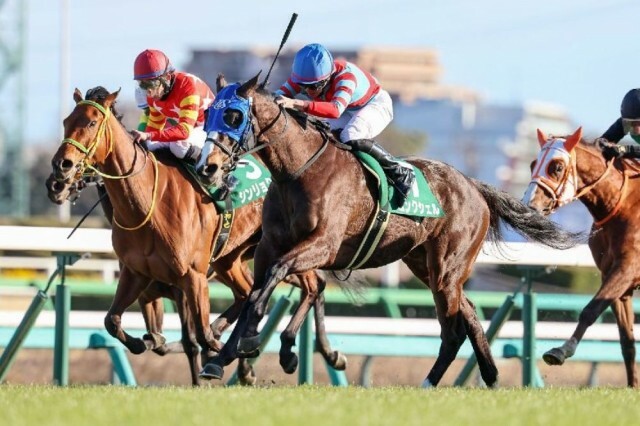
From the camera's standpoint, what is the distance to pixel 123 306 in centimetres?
788

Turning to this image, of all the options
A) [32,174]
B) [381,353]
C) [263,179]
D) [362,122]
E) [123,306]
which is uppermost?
[362,122]

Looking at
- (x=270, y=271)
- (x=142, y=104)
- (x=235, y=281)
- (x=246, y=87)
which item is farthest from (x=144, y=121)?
(x=270, y=271)

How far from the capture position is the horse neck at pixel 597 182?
8.66m

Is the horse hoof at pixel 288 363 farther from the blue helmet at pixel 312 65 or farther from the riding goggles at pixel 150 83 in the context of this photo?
the riding goggles at pixel 150 83

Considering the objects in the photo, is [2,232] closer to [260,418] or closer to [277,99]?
[277,99]

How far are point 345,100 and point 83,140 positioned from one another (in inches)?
52.2

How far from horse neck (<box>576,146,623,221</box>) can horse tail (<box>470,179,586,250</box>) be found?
0.65 ft

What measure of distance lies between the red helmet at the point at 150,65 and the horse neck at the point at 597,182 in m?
2.52

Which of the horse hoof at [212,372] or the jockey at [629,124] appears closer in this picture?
the horse hoof at [212,372]

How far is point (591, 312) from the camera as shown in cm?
809

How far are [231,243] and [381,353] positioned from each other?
1.57m

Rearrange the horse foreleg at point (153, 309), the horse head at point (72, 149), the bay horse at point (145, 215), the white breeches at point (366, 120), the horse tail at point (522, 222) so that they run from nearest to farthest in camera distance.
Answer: the horse head at point (72, 149) → the bay horse at point (145, 215) → the white breeches at point (366, 120) → the horse foreleg at point (153, 309) → the horse tail at point (522, 222)

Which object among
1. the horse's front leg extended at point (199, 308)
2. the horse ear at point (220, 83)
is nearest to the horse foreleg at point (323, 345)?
the horse's front leg extended at point (199, 308)

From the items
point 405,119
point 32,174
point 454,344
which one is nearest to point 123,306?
point 454,344
